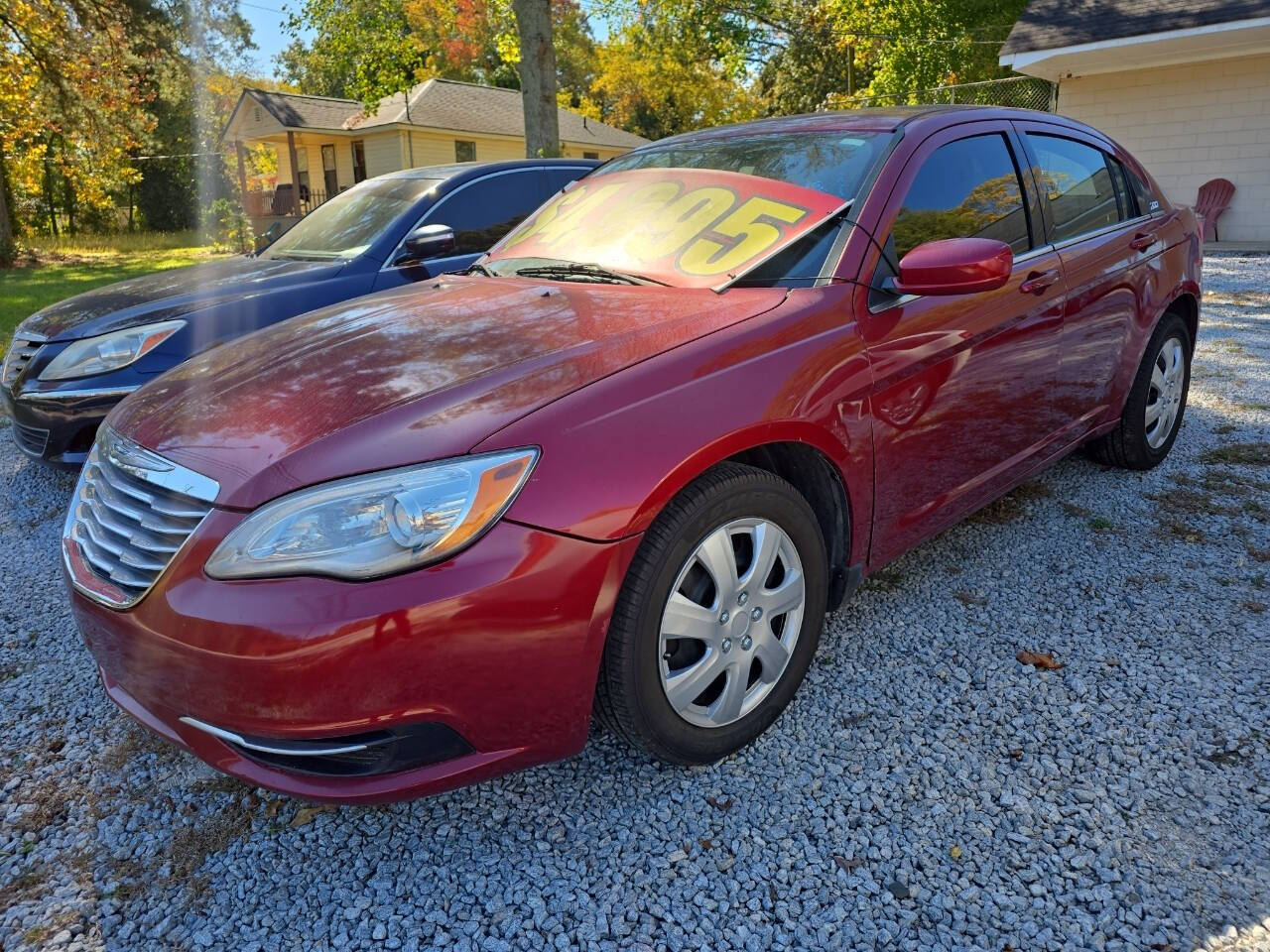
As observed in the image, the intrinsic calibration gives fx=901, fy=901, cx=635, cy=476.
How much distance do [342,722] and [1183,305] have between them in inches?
177

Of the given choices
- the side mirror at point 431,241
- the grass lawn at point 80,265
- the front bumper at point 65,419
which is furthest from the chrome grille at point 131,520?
the grass lawn at point 80,265

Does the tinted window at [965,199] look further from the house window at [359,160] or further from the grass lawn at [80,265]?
the house window at [359,160]

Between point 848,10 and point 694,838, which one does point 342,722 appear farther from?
point 848,10

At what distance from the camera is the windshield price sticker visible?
2742 millimetres

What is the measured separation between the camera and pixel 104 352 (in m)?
4.39

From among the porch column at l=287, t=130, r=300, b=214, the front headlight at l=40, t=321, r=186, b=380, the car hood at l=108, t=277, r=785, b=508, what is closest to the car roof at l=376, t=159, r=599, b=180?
the front headlight at l=40, t=321, r=186, b=380

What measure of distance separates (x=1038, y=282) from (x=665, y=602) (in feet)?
6.77

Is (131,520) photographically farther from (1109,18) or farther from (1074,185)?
(1109,18)

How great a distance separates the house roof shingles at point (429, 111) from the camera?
1158 inches

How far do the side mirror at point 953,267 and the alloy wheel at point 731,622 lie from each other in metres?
0.87

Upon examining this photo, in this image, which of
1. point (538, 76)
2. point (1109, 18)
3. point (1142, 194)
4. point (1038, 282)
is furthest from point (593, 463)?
point (1109, 18)

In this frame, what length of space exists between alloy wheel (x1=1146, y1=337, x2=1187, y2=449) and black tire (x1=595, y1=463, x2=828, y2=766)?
2725mm

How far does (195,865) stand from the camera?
214 centimetres

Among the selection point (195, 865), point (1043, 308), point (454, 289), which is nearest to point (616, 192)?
point (454, 289)
